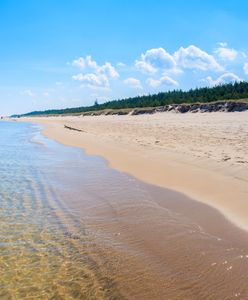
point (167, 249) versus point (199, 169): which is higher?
point (199, 169)

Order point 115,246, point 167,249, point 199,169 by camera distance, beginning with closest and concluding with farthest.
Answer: point 167,249, point 115,246, point 199,169

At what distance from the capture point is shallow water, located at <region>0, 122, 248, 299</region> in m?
3.96

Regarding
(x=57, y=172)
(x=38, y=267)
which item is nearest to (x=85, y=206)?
(x=38, y=267)

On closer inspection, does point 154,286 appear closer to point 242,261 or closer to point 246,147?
point 242,261

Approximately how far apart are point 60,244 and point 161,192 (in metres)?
3.77

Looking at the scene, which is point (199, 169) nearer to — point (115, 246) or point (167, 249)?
point (167, 249)

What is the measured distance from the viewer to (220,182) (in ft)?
28.2

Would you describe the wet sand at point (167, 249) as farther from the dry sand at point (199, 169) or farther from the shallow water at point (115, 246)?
the dry sand at point (199, 169)

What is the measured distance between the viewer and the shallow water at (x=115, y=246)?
3.96 metres

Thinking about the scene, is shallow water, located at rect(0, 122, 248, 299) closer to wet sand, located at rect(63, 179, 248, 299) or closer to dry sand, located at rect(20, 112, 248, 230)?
wet sand, located at rect(63, 179, 248, 299)

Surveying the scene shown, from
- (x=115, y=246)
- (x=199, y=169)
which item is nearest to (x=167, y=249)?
(x=115, y=246)

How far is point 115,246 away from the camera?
5164 millimetres

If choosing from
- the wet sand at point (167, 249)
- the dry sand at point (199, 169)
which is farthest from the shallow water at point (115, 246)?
the dry sand at point (199, 169)

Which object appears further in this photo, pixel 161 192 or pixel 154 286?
pixel 161 192
